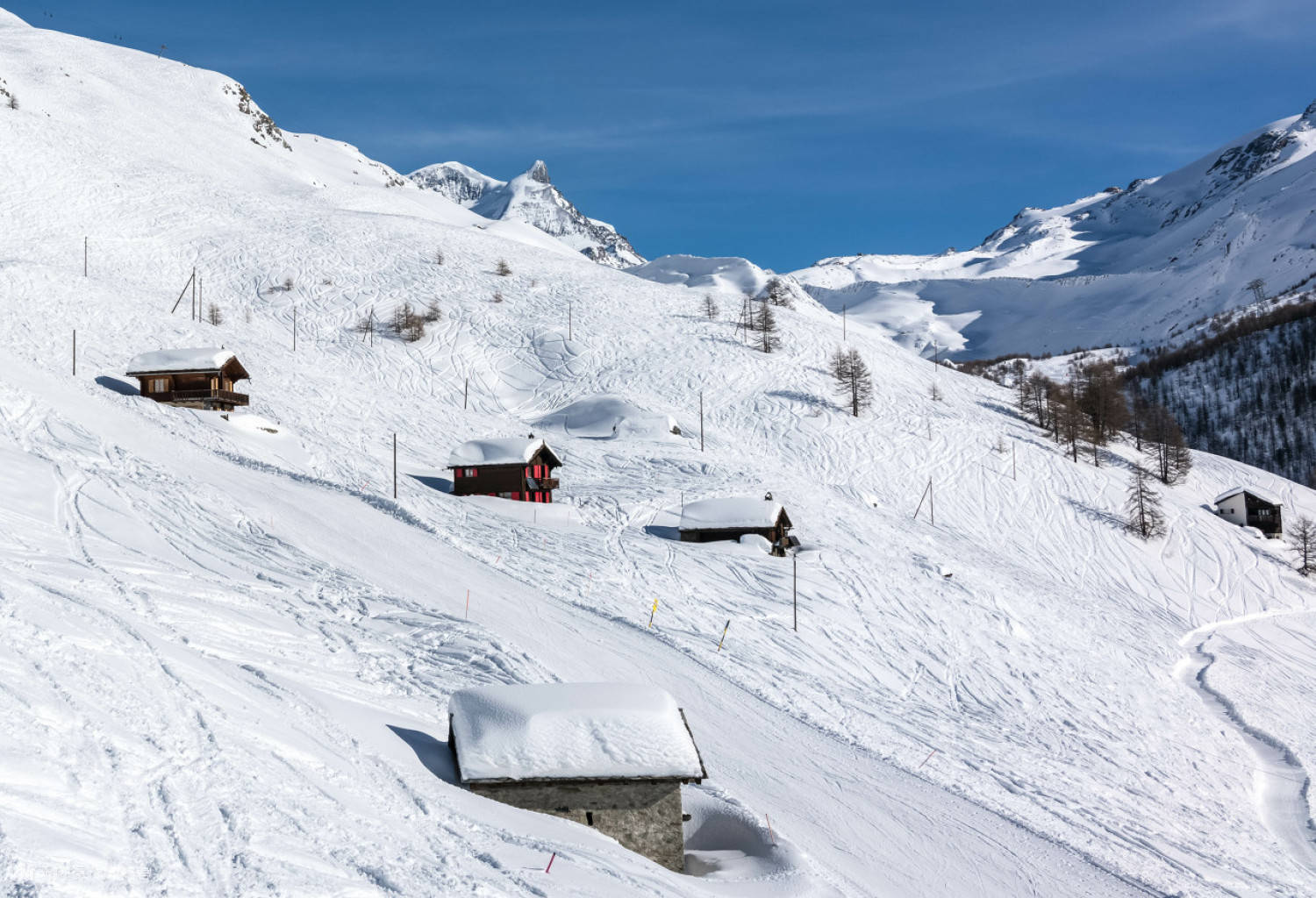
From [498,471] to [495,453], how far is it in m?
1.00

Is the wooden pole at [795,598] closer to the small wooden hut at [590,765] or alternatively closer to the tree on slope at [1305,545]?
the small wooden hut at [590,765]

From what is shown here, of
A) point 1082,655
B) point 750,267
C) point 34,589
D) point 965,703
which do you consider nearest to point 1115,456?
point 1082,655

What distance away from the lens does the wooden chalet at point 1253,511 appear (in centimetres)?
7362

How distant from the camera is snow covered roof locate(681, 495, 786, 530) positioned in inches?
1848

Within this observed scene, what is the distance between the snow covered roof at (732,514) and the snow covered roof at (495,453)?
9081 mm

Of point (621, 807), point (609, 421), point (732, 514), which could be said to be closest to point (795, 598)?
point (732, 514)

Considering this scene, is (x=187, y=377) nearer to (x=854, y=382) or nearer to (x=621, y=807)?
(x=621, y=807)

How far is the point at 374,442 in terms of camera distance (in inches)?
2211

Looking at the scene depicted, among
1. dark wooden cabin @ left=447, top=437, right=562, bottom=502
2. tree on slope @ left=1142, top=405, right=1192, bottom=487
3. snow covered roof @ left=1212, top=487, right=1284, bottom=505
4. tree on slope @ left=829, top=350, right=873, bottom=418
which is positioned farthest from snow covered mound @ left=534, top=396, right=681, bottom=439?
snow covered roof @ left=1212, top=487, right=1284, bottom=505

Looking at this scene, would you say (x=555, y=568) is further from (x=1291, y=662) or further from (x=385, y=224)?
(x=385, y=224)

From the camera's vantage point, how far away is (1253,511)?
244 ft

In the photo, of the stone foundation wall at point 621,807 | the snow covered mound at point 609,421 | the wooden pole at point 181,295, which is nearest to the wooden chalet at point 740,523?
the snow covered mound at point 609,421

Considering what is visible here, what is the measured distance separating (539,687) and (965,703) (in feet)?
62.3

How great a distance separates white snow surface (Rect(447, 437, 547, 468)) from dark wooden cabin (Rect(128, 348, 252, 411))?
13209 mm
